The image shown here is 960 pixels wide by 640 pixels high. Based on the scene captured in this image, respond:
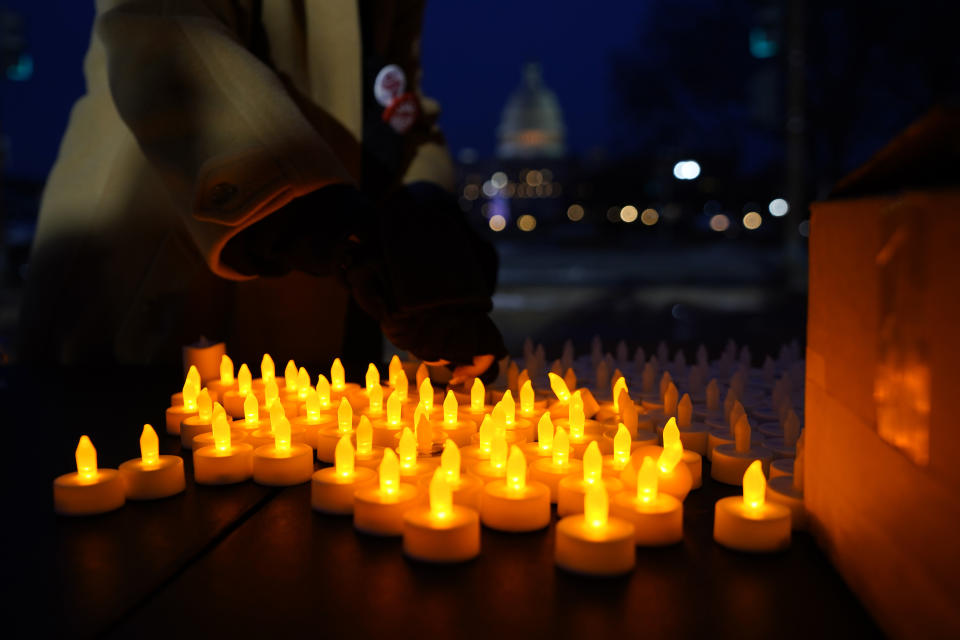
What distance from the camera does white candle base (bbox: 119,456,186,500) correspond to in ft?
3.93

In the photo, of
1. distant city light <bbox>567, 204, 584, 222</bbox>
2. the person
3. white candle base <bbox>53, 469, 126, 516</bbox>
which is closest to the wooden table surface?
white candle base <bbox>53, 469, 126, 516</bbox>

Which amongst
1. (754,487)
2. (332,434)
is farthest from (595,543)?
(332,434)

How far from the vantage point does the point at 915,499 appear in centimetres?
75

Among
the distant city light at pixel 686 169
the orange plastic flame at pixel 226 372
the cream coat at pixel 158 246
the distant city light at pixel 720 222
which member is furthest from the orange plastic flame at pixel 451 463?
the distant city light at pixel 720 222

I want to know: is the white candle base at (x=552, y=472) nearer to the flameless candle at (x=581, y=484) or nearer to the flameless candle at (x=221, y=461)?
the flameless candle at (x=581, y=484)

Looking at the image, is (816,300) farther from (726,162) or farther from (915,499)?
(726,162)

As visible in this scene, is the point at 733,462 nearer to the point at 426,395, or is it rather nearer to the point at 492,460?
the point at 492,460

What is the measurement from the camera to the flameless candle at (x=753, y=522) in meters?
1.01

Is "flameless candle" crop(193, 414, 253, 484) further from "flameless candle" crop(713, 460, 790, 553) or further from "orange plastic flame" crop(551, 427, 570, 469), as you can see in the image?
"flameless candle" crop(713, 460, 790, 553)

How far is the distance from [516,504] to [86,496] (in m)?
0.60

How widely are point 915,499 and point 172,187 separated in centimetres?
160

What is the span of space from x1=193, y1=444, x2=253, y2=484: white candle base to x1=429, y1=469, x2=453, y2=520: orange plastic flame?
1.38 feet

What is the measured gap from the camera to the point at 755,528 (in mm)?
1011

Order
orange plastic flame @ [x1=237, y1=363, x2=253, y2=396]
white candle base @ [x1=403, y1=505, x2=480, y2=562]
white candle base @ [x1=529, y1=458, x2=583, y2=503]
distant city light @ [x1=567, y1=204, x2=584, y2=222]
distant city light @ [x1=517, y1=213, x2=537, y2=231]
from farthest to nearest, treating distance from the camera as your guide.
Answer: distant city light @ [x1=517, y1=213, x2=537, y2=231]
distant city light @ [x1=567, y1=204, x2=584, y2=222]
orange plastic flame @ [x1=237, y1=363, x2=253, y2=396]
white candle base @ [x1=529, y1=458, x2=583, y2=503]
white candle base @ [x1=403, y1=505, x2=480, y2=562]
